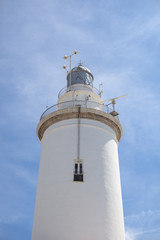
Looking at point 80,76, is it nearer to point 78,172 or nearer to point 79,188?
point 78,172

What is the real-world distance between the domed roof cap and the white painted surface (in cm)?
512

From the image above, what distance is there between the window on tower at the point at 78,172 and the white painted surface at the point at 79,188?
199 mm

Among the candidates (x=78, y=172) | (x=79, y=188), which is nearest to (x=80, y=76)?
(x=78, y=172)

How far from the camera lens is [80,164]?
15.5 m

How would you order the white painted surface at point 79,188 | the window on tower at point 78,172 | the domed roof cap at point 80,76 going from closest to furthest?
1. the white painted surface at point 79,188
2. the window on tower at point 78,172
3. the domed roof cap at point 80,76

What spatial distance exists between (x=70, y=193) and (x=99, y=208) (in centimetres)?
175

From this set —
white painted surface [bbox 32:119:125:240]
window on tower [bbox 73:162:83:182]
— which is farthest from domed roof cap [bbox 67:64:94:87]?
window on tower [bbox 73:162:83:182]

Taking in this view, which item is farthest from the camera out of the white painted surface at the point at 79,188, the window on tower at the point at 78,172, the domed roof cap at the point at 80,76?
the domed roof cap at the point at 80,76

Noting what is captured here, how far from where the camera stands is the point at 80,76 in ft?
70.3

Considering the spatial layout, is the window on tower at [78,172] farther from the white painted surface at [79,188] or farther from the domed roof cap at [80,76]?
the domed roof cap at [80,76]

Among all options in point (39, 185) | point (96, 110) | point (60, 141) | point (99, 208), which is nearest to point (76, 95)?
point (96, 110)

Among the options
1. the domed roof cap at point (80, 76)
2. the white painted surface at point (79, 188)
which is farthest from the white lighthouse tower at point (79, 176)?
the domed roof cap at point (80, 76)

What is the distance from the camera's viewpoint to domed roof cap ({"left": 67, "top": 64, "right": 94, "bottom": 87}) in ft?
69.8

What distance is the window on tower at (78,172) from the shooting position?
14955 millimetres
